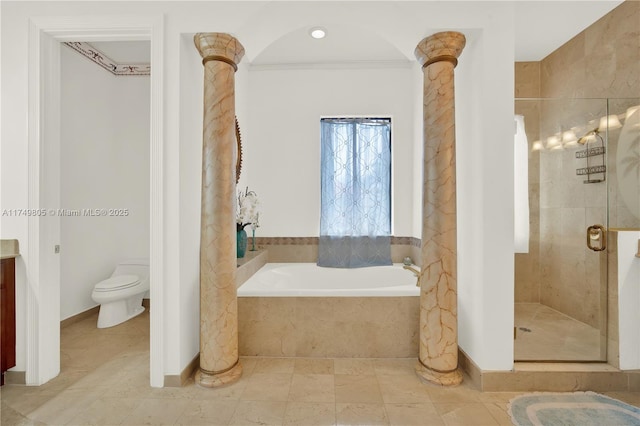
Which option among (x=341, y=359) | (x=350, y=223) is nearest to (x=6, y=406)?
(x=341, y=359)

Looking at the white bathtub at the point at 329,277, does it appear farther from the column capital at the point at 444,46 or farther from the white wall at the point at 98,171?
the column capital at the point at 444,46

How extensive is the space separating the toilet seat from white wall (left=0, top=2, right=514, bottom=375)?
2.95 ft

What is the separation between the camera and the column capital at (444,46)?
70.8 inches

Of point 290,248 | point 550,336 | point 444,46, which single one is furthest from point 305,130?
point 550,336

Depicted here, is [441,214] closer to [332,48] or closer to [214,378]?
[214,378]

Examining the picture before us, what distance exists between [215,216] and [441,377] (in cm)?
166

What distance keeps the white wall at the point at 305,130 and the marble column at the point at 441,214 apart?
4.76 ft

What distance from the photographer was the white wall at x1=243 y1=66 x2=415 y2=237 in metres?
3.31

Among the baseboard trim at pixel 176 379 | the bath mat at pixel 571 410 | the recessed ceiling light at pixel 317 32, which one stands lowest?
the bath mat at pixel 571 410

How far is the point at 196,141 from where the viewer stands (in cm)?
202

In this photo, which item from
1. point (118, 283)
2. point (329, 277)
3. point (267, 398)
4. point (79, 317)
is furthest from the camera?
point (329, 277)

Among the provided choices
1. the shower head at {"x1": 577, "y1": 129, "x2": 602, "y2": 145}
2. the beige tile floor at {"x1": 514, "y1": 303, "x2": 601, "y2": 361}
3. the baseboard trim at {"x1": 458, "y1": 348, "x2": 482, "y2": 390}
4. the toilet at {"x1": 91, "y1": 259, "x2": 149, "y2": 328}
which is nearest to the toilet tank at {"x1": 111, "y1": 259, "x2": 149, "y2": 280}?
the toilet at {"x1": 91, "y1": 259, "x2": 149, "y2": 328}

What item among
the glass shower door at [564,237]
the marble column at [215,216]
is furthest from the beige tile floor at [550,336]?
the marble column at [215,216]

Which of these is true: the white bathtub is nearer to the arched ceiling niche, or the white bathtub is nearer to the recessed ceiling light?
the arched ceiling niche
